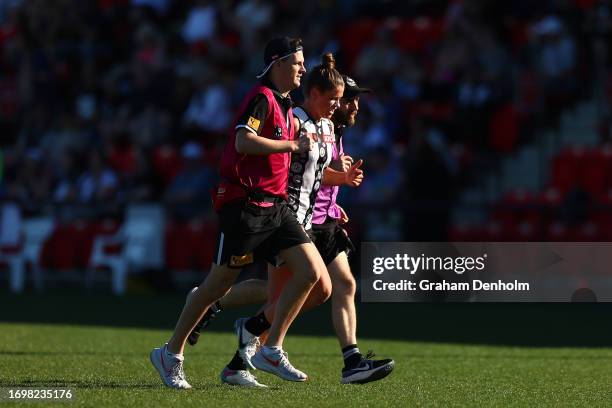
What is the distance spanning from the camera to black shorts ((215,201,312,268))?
8406 millimetres

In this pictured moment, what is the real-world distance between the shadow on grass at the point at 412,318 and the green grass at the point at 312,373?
2.53ft

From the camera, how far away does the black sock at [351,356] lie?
902cm

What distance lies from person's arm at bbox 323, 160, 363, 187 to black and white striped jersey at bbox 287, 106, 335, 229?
0.25ft

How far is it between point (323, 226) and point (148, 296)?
10186 mm

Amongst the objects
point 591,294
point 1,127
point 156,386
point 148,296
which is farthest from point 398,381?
point 1,127

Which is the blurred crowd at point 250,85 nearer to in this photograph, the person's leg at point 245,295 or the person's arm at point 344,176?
the person's leg at point 245,295

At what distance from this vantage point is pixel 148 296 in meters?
19.2

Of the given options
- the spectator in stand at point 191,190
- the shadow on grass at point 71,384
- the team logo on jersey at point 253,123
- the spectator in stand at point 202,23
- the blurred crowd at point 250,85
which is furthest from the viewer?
the spectator in stand at point 202,23

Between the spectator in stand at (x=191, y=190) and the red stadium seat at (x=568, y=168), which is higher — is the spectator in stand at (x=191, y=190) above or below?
below

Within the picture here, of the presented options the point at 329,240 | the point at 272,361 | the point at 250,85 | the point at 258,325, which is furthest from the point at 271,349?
the point at 250,85

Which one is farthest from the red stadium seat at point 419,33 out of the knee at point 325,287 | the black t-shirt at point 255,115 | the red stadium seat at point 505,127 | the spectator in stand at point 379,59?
the black t-shirt at point 255,115

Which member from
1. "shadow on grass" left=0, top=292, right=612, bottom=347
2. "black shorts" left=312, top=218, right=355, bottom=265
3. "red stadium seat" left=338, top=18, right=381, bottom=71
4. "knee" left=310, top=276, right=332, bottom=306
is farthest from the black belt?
"red stadium seat" left=338, top=18, right=381, bottom=71

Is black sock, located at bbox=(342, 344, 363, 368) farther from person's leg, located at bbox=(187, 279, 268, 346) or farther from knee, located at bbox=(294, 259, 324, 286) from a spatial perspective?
person's leg, located at bbox=(187, 279, 268, 346)

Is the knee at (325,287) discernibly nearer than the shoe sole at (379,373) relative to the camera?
No
